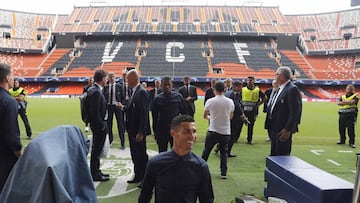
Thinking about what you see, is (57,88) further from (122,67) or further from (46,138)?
(46,138)

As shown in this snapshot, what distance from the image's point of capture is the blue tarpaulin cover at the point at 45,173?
185 cm

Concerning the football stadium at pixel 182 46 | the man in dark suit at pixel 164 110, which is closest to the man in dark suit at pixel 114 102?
the man in dark suit at pixel 164 110

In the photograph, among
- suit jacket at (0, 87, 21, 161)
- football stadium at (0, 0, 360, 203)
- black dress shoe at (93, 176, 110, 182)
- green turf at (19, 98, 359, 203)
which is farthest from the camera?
football stadium at (0, 0, 360, 203)

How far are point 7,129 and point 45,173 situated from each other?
5.03ft

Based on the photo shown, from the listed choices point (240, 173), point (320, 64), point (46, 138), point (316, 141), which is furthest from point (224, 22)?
point (46, 138)

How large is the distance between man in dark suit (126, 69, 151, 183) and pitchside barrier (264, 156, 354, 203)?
204 centimetres

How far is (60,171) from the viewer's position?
193 centimetres

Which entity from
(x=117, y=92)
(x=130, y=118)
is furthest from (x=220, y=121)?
(x=117, y=92)

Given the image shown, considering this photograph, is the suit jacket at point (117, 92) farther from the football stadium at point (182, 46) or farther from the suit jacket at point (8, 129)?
the football stadium at point (182, 46)

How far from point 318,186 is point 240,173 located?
9.22 ft

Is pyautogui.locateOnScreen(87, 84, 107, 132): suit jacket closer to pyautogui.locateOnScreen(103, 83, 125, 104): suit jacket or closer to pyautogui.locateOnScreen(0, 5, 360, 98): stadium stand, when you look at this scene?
pyautogui.locateOnScreen(103, 83, 125, 104): suit jacket

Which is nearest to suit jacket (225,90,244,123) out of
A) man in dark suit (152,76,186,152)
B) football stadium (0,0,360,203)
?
man in dark suit (152,76,186,152)

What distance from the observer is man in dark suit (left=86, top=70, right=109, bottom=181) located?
5.07 m

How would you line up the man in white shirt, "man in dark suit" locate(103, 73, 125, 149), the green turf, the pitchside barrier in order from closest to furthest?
the pitchside barrier → the green turf → the man in white shirt → "man in dark suit" locate(103, 73, 125, 149)
